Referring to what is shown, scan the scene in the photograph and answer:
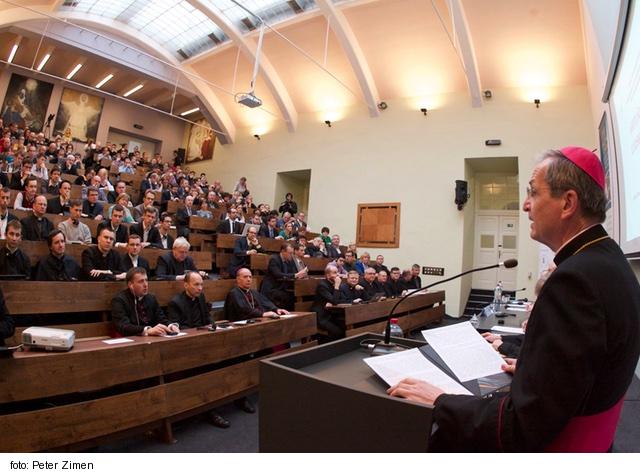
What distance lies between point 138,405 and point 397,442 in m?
2.18

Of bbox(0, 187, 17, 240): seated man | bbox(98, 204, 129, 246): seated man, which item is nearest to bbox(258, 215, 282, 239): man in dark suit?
bbox(98, 204, 129, 246): seated man

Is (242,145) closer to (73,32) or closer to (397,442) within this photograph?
(73,32)

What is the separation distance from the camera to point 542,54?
824 cm

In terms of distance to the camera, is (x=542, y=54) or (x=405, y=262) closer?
(x=542, y=54)

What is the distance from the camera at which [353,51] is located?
9367mm

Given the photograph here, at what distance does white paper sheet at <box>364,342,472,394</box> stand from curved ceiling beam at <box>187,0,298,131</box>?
1056cm

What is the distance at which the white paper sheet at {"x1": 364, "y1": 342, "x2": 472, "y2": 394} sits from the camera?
0.86 m

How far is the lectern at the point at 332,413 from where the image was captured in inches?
27.5

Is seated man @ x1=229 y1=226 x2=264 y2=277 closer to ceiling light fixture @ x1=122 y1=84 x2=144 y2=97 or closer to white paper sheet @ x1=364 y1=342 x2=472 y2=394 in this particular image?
white paper sheet @ x1=364 y1=342 x2=472 y2=394

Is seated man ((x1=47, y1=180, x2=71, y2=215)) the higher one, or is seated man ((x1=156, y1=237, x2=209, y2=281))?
seated man ((x1=47, y1=180, x2=71, y2=215))

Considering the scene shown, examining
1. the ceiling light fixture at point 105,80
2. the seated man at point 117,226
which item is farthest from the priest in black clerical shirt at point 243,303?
the ceiling light fixture at point 105,80

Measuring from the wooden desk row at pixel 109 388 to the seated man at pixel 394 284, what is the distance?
16.7 feet

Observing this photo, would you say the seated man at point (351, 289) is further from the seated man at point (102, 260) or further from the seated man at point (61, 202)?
the seated man at point (61, 202)

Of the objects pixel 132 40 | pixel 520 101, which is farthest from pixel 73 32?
pixel 520 101
